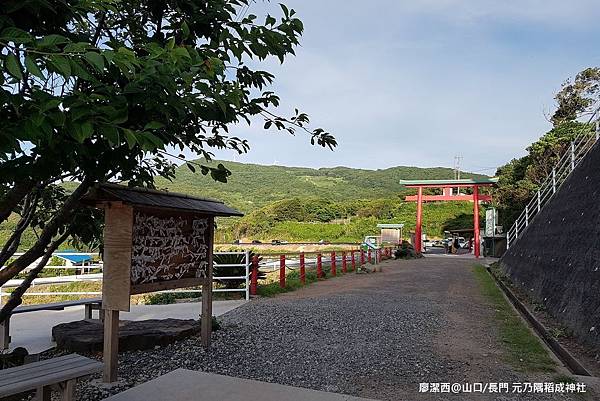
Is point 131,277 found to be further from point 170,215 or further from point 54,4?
point 54,4

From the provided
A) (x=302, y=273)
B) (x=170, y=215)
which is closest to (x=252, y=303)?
(x=302, y=273)

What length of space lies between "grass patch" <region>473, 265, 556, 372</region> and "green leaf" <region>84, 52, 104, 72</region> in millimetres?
4744

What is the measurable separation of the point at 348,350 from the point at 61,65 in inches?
186

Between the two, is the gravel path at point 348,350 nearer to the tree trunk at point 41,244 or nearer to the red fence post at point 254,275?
the red fence post at point 254,275

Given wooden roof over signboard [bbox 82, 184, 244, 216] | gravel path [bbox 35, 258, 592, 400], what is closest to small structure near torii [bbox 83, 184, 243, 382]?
wooden roof over signboard [bbox 82, 184, 244, 216]

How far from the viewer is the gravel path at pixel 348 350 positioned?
4.30 metres

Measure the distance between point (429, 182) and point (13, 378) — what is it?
1171 inches

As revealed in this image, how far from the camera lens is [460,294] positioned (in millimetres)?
10867

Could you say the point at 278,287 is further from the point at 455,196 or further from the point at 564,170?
the point at 455,196

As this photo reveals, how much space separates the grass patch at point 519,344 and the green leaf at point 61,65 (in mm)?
4800

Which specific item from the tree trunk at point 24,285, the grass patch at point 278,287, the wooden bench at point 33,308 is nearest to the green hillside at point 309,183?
the grass patch at point 278,287

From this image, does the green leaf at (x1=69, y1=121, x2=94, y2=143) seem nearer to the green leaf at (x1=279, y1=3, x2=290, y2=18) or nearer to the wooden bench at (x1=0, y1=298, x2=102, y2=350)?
the green leaf at (x1=279, y1=3, x2=290, y2=18)

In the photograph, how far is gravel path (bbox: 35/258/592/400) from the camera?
430 cm

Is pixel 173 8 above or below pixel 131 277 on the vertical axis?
above
